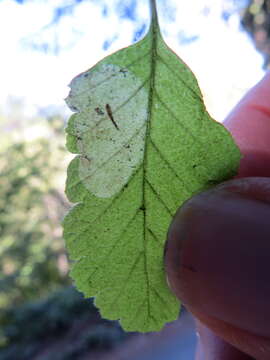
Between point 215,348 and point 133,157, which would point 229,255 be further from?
point 215,348

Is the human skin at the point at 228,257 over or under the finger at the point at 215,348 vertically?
over

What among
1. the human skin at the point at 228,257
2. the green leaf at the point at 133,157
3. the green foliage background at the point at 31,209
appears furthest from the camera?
the green foliage background at the point at 31,209

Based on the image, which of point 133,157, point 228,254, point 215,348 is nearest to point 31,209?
point 215,348

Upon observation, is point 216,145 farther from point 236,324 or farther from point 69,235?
point 236,324

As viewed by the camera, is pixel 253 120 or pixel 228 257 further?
pixel 253 120

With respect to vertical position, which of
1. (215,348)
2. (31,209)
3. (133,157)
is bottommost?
(215,348)

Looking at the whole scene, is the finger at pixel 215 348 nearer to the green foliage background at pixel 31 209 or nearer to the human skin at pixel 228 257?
the human skin at pixel 228 257

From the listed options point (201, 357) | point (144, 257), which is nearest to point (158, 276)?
point (144, 257)

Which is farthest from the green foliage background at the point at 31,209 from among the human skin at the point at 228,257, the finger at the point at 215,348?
the human skin at the point at 228,257
